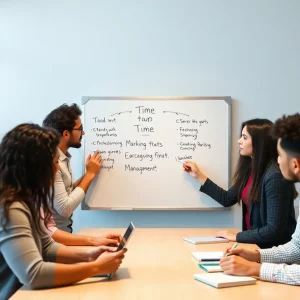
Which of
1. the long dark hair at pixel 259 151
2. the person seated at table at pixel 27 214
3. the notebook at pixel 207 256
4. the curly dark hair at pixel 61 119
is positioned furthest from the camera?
the curly dark hair at pixel 61 119

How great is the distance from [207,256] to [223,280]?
37 centimetres

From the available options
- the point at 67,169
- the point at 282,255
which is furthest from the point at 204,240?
the point at 67,169

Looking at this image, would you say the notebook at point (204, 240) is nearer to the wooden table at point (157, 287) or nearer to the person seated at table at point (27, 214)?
the wooden table at point (157, 287)

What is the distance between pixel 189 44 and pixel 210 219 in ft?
4.49

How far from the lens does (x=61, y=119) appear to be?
2746mm

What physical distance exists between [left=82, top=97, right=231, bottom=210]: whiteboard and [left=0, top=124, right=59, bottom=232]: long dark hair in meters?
1.62

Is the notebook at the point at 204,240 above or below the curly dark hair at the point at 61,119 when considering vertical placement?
below

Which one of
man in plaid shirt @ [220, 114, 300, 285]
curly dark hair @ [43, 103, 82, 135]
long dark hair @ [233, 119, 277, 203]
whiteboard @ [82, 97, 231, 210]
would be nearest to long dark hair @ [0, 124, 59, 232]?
man in plaid shirt @ [220, 114, 300, 285]

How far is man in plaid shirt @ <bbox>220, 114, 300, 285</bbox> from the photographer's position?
5.23ft

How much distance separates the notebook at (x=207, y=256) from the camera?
189 centimetres

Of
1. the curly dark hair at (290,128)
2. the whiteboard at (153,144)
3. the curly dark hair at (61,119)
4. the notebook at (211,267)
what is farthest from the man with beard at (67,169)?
the curly dark hair at (290,128)

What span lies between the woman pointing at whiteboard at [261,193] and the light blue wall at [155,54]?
18.6 inches

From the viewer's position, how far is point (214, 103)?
3.13 m

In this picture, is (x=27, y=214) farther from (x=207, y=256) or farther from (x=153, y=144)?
(x=153, y=144)
